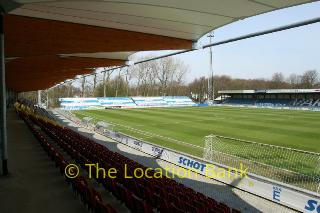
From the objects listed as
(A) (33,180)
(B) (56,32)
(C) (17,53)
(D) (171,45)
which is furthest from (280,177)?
(C) (17,53)

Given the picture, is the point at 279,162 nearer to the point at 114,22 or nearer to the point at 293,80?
the point at 114,22

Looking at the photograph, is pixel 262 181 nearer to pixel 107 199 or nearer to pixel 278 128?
pixel 107 199

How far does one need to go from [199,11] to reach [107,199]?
4.81 m

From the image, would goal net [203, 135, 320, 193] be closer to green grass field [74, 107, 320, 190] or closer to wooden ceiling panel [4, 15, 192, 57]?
green grass field [74, 107, 320, 190]

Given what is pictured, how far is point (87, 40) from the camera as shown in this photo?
10516 millimetres

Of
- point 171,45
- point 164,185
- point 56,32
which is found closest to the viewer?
point 164,185

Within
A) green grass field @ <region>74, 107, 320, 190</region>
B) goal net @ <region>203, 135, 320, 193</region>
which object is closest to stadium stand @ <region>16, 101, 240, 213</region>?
goal net @ <region>203, 135, 320, 193</region>

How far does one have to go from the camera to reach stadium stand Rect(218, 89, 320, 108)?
175 ft

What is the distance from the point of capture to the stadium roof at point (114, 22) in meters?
6.85

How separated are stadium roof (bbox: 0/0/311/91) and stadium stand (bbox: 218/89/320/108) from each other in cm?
4734

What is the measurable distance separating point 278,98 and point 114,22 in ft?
182

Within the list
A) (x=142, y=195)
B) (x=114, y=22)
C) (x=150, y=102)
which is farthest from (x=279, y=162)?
(x=150, y=102)

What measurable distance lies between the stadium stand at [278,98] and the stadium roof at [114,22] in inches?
1864

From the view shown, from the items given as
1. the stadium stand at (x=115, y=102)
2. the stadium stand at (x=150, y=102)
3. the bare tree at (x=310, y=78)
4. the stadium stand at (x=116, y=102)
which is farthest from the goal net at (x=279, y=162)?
the bare tree at (x=310, y=78)
